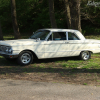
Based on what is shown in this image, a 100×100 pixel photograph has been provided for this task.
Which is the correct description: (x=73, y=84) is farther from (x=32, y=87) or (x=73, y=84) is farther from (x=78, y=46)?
(x=78, y=46)

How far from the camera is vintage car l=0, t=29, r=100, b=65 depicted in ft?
23.3

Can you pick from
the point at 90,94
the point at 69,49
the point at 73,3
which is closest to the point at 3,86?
the point at 90,94

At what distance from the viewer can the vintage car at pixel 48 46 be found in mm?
7102

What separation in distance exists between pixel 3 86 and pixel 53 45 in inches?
138

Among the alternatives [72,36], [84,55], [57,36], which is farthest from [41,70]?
→ [84,55]

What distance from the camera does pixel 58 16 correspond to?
23.6 m

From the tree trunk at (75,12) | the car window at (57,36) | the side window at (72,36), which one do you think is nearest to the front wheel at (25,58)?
the car window at (57,36)

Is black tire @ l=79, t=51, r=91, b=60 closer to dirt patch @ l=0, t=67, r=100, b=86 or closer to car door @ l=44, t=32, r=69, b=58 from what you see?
car door @ l=44, t=32, r=69, b=58

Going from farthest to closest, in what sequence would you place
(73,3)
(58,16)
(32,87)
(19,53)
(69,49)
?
(58,16) → (73,3) → (69,49) → (19,53) → (32,87)

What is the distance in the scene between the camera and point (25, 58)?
7.35 m

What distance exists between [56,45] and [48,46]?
42cm

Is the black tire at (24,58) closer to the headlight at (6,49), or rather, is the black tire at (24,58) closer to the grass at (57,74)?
Result: the grass at (57,74)

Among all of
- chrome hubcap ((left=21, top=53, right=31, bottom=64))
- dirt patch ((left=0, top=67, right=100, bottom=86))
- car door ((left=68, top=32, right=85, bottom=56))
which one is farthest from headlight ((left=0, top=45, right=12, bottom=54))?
car door ((left=68, top=32, right=85, bottom=56))

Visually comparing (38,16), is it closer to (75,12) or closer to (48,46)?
(75,12)
